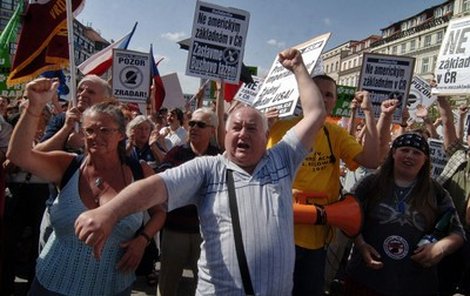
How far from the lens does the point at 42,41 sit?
189 inches

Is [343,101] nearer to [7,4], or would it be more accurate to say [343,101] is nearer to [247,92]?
[247,92]

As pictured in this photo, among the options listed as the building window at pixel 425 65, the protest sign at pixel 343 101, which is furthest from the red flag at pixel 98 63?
the building window at pixel 425 65

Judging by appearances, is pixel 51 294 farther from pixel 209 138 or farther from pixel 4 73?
pixel 4 73

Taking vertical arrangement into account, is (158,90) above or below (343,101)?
below

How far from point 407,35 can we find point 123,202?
277ft

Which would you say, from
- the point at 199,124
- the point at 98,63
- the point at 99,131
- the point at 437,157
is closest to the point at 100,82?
the point at 199,124

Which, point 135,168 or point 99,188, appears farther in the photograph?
point 135,168

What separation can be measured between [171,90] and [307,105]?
6.70m

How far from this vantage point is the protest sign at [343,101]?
9.89 metres

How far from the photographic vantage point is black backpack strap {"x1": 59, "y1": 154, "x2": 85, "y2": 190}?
93.7 inches

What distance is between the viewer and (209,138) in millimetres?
3863

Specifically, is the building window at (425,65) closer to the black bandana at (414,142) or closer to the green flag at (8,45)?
the green flag at (8,45)

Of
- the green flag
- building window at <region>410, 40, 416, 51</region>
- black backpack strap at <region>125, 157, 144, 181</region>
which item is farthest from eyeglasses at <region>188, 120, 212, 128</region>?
building window at <region>410, 40, 416, 51</region>

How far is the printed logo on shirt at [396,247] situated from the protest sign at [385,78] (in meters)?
2.15
